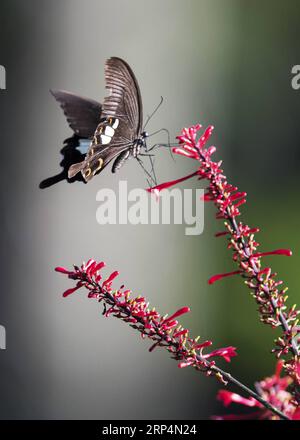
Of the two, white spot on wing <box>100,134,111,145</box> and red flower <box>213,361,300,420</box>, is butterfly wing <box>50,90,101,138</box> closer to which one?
white spot on wing <box>100,134,111,145</box>

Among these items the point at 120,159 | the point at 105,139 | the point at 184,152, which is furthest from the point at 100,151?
the point at 184,152

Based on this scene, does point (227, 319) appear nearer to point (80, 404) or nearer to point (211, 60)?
point (80, 404)

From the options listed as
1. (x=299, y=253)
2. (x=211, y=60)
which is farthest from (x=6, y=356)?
(x=211, y=60)

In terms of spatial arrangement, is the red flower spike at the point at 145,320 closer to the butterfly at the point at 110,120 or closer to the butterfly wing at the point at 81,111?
the butterfly at the point at 110,120

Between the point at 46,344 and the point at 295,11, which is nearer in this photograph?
the point at 295,11

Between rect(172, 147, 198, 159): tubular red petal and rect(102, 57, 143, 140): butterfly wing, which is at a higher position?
rect(102, 57, 143, 140): butterfly wing

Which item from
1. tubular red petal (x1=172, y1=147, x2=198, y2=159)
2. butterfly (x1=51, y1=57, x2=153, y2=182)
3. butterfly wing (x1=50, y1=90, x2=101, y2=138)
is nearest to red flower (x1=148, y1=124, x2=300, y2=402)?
tubular red petal (x1=172, y1=147, x2=198, y2=159)

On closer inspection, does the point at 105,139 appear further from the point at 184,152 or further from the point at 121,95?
the point at 184,152
